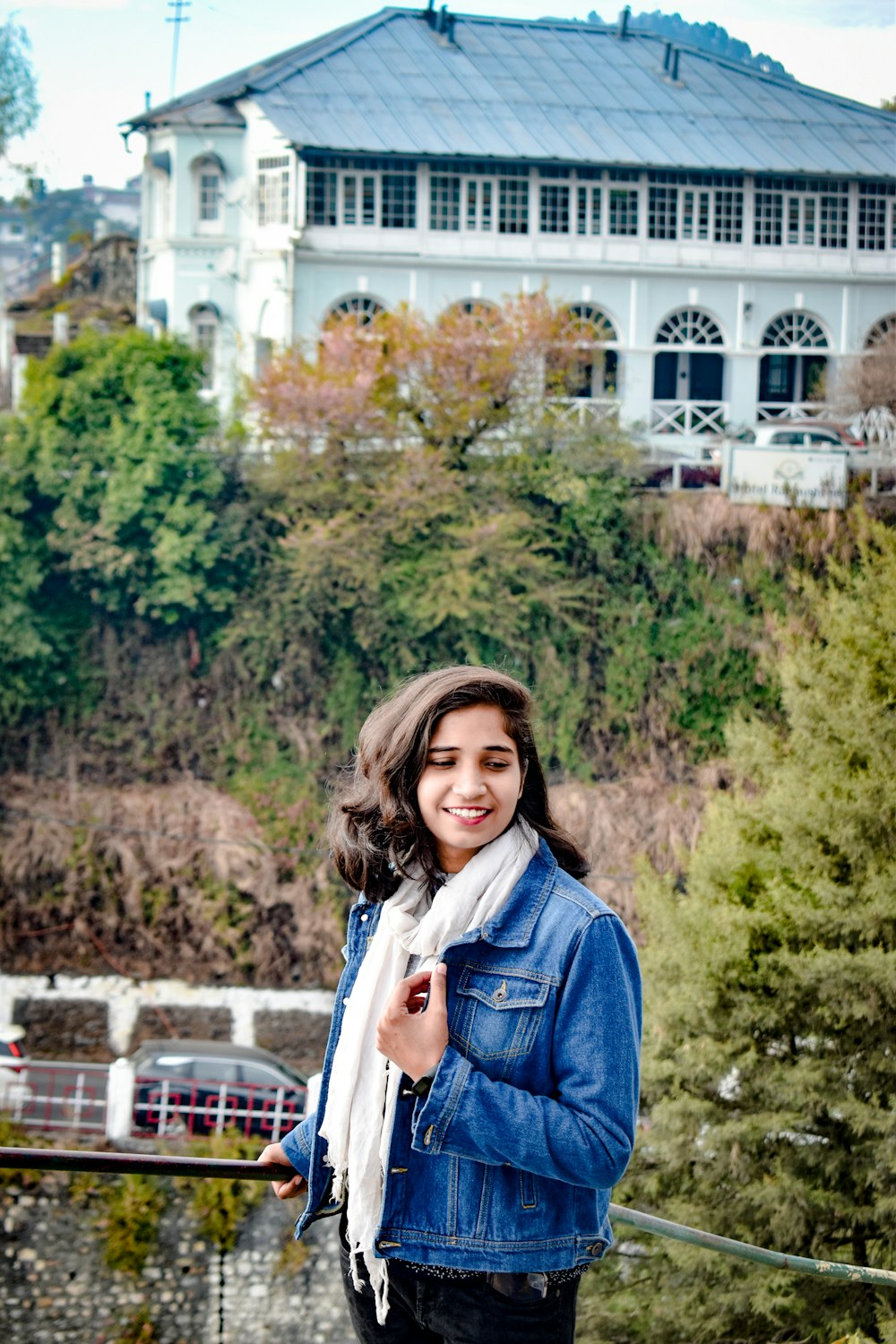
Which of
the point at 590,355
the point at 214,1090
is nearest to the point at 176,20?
the point at 590,355

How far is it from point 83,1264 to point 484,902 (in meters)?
8.18

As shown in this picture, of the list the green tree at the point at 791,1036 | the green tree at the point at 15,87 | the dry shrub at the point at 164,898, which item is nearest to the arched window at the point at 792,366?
the dry shrub at the point at 164,898

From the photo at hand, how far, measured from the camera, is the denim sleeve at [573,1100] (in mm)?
1381

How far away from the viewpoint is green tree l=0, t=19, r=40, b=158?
579 inches

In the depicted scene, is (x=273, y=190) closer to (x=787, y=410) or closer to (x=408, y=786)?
(x=787, y=410)

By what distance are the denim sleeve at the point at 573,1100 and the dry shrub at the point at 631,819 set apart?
9909 mm

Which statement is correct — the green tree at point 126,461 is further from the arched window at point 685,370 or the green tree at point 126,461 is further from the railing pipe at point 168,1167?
the railing pipe at point 168,1167

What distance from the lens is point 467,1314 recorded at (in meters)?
1.48

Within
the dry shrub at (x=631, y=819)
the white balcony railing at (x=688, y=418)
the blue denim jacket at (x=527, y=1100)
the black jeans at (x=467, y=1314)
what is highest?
the white balcony railing at (x=688, y=418)

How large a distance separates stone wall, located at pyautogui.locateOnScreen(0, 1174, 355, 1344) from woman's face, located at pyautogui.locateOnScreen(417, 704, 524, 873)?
24.2ft

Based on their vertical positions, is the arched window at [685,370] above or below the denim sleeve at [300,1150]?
above

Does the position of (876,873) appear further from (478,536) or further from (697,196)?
(697,196)

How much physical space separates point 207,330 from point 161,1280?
889cm

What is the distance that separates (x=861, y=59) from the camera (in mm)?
14102
